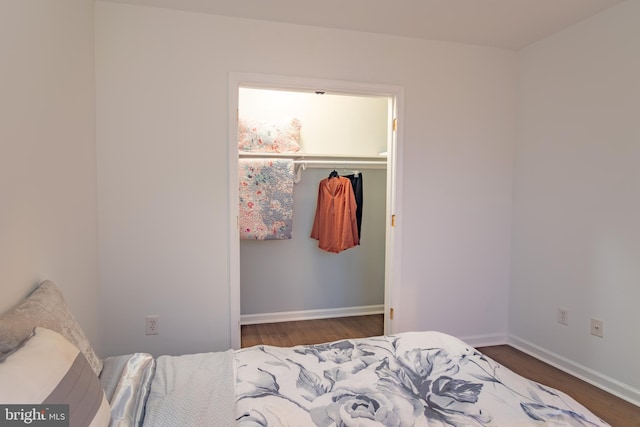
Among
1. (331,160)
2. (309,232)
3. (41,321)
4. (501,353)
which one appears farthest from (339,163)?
(41,321)

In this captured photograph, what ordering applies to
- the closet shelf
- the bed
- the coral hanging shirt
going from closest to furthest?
1. the bed
2. the closet shelf
3. the coral hanging shirt

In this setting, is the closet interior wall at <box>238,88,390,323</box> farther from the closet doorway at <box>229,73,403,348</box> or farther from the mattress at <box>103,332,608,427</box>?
the mattress at <box>103,332,608,427</box>

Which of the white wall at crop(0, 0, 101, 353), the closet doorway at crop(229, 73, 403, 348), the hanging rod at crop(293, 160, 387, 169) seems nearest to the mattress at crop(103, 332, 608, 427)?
the white wall at crop(0, 0, 101, 353)

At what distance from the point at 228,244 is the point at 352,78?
1.47m

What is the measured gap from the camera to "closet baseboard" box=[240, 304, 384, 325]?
12.1ft

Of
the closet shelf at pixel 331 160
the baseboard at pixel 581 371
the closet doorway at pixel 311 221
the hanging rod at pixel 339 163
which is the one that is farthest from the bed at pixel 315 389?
the hanging rod at pixel 339 163

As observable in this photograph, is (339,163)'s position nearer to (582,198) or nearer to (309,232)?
(309,232)

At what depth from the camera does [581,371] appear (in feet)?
8.66

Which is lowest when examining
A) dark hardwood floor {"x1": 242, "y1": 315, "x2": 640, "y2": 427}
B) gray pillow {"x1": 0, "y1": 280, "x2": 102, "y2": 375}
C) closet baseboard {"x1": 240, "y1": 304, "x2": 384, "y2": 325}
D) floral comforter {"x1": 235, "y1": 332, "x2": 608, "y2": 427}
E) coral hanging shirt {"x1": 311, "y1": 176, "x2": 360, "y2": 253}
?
dark hardwood floor {"x1": 242, "y1": 315, "x2": 640, "y2": 427}

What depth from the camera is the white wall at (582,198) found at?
7.82ft

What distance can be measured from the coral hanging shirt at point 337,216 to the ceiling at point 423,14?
53.9 inches

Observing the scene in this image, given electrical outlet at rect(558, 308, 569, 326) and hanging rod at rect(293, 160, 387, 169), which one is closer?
electrical outlet at rect(558, 308, 569, 326)

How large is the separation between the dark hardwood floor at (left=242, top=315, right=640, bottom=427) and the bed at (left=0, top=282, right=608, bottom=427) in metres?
1.25

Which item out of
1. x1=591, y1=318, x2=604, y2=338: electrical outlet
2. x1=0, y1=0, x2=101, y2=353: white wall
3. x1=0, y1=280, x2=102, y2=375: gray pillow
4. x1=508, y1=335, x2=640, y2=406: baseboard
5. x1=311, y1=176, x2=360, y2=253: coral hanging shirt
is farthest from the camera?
x1=311, y1=176, x2=360, y2=253: coral hanging shirt
